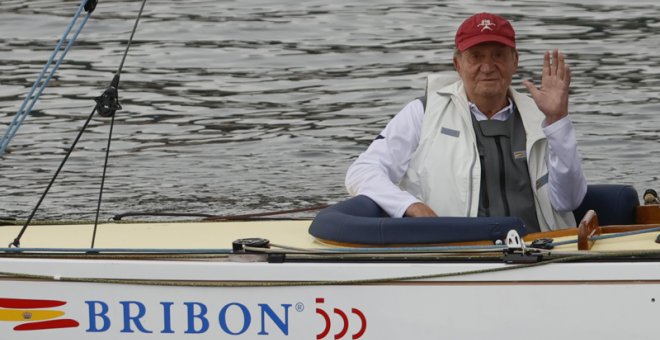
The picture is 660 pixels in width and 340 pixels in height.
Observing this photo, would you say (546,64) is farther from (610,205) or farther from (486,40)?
(610,205)

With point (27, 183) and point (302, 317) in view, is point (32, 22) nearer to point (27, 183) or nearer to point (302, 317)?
point (27, 183)

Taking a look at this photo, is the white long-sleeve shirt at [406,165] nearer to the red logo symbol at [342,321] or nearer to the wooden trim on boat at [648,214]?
the wooden trim on boat at [648,214]

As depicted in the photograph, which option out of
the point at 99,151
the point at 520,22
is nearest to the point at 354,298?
the point at 99,151

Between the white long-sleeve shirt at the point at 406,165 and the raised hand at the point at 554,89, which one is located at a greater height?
the raised hand at the point at 554,89

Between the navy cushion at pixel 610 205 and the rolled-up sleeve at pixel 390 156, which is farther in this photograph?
the navy cushion at pixel 610 205

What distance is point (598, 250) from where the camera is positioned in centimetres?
550

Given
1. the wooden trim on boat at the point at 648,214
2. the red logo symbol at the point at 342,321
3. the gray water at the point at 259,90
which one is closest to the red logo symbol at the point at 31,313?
the red logo symbol at the point at 342,321

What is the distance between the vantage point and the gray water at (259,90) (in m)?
11.4

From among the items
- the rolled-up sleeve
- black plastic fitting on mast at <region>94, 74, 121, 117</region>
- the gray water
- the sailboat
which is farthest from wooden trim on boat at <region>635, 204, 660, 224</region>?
the gray water

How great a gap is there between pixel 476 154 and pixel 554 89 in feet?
1.58

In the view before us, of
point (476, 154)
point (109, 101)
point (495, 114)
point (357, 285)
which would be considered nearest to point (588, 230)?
point (476, 154)

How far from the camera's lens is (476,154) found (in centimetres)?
607

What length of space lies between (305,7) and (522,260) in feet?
46.5

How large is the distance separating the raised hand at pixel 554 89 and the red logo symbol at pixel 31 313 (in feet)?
6.35
